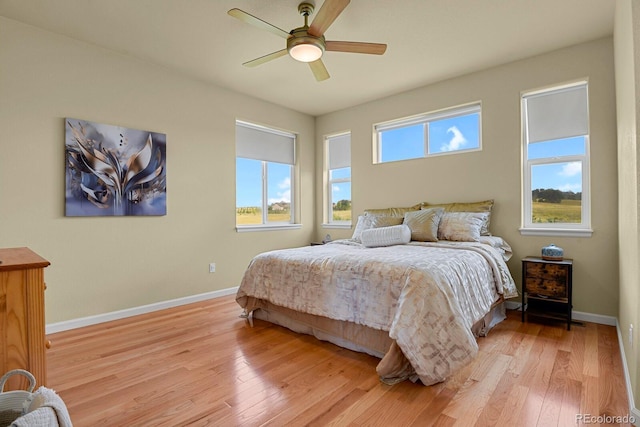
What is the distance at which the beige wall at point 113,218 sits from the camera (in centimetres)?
271

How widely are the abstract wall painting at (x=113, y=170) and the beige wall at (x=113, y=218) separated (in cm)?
8

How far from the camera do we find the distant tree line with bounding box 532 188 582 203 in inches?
126

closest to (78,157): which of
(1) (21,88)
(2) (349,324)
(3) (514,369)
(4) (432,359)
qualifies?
(1) (21,88)

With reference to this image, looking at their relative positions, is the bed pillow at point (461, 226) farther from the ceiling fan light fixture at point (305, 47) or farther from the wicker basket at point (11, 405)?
the wicker basket at point (11, 405)

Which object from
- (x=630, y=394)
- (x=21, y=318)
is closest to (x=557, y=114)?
(x=630, y=394)

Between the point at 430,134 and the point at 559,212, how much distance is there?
170 centimetres

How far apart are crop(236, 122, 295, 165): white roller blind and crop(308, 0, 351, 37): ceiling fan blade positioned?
2.32m

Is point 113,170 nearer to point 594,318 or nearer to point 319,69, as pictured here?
point 319,69

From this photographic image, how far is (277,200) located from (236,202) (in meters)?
0.78

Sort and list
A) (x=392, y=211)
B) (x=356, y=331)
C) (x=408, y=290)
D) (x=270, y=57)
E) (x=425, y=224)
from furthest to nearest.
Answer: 1. (x=392, y=211)
2. (x=425, y=224)
3. (x=270, y=57)
4. (x=356, y=331)
5. (x=408, y=290)

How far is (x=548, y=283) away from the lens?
291 centimetres

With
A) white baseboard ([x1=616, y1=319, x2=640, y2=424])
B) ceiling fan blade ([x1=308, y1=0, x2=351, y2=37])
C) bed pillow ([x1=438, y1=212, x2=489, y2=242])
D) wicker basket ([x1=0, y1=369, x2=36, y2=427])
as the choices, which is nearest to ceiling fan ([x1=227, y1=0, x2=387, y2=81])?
ceiling fan blade ([x1=308, y1=0, x2=351, y2=37])

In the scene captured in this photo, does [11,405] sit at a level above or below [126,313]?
above

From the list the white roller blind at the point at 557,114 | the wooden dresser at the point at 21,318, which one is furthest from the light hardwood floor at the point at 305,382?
the white roller blind at the point at 557,114
